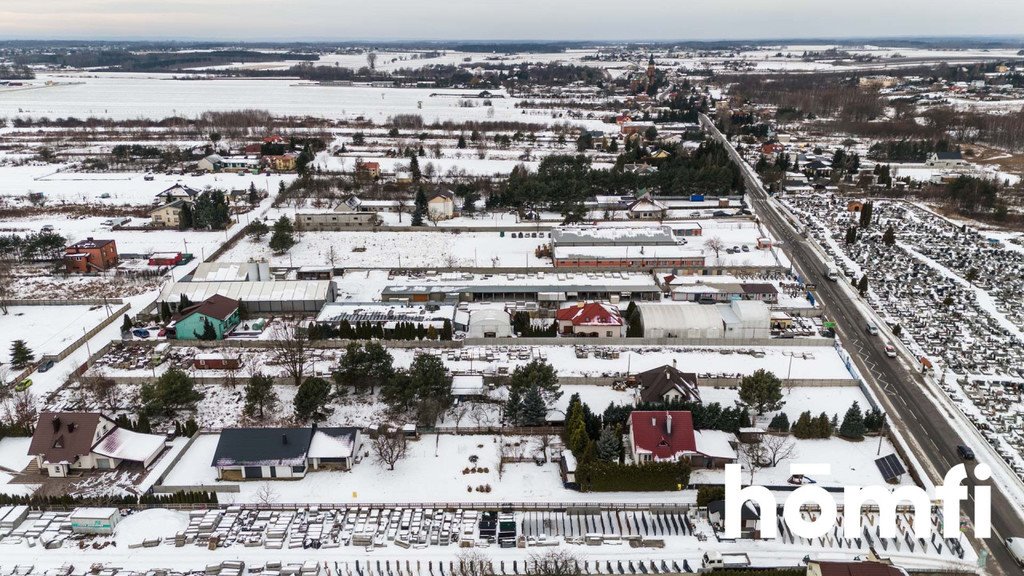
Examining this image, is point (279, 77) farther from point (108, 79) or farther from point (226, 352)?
point (226, 352)

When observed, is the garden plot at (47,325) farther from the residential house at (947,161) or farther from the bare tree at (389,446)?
the residential house at (947,161)

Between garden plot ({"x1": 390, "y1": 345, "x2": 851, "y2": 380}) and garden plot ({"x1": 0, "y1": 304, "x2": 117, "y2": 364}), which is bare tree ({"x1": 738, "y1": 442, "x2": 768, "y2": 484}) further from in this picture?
garden plot ({"x1": 0, "y1": 304, "x2": 117, "y2": 364})

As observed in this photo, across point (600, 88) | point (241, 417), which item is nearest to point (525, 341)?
point (241, 417)

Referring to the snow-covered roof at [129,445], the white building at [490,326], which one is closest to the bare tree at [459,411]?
the white building at [490,326]

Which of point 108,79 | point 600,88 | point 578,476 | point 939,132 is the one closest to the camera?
point 578,476

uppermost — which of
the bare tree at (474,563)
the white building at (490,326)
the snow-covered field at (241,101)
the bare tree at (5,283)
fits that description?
the snow-covered field at (241,101)

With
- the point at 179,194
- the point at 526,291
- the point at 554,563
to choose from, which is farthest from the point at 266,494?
the point at 179,194

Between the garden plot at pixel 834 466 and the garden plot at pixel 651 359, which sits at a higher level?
the garden plot at pixel 651 359

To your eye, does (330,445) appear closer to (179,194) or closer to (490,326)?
(490,326)
